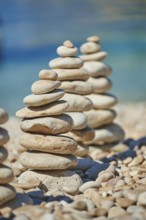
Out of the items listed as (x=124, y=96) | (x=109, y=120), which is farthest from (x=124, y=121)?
(x=124, y=96)

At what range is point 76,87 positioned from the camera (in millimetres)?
6652

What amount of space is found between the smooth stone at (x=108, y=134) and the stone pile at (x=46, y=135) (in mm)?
2319

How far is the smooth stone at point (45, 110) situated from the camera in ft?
17.4

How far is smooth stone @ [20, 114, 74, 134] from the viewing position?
528cm

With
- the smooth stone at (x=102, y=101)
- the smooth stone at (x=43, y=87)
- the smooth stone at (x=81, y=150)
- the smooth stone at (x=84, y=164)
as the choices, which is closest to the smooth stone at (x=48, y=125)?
the smooth stone at (x=43, y=87)

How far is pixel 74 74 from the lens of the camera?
662cm

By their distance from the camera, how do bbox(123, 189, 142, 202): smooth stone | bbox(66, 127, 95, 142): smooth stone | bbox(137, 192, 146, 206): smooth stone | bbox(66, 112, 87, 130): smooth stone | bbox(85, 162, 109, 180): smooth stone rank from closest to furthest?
bbox(137, 192, 146, 206): smooth stone, bbox(123, 189, 142, 202): smooth stone, bbox(85, 162, 109, 180): smooth stone, bbox(66, 112, 87, 130): smooth stone, bbox(66, 127, 95, 142): smooth stone

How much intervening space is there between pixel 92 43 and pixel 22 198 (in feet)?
12.2

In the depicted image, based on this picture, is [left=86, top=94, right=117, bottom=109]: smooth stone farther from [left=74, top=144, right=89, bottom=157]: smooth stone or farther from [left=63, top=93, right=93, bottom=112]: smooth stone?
[left=63, top=93, right=93, bottom=112]: smooth stone

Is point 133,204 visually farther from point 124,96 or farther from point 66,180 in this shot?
point 124,96

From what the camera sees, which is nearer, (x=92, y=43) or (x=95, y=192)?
(x=95, y=192)

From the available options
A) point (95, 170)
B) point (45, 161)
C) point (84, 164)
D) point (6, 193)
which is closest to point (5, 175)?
point (6, 193)

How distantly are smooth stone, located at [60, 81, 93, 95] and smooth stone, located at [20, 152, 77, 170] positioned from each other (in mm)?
1402

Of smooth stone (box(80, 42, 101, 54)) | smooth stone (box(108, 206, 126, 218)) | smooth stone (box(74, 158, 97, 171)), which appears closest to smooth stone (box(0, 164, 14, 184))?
smooth stone (box(108, 206, 126, 218))
